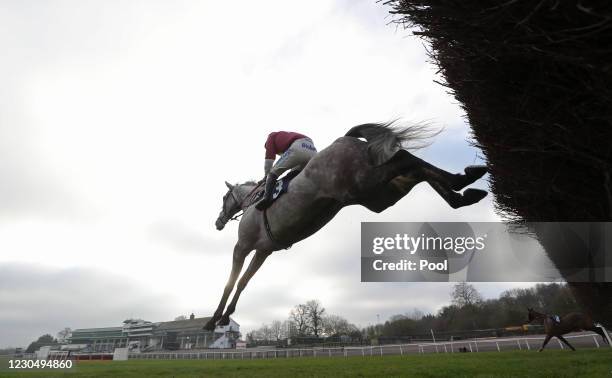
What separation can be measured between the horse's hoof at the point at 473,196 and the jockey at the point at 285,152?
223 cm

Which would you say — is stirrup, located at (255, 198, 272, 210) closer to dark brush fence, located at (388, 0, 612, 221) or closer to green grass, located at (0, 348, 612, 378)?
dark brush fence, located at (388, 0, 612, 221)

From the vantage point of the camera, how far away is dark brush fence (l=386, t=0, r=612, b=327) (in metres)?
3.99

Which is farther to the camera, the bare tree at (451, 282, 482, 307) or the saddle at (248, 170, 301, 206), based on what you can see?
the bare tree at (451, 282, 482, 307)

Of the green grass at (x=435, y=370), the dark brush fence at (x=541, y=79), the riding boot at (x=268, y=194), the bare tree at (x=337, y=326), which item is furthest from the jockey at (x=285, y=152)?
the bare tree at (x=337, y=326)

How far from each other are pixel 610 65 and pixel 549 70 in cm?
104

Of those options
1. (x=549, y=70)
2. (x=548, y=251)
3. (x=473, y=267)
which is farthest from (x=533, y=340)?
(x=549, y=70)

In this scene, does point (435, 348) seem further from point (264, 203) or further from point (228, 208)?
point (264, 203)

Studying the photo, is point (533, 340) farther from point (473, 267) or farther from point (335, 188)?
point (335, 188)

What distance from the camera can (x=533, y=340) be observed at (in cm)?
3028

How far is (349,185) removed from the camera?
15.8ft

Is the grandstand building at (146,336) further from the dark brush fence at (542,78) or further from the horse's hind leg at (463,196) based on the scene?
the horse's hind leg at (463,196)

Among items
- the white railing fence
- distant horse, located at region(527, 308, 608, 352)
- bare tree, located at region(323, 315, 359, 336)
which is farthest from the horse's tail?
bare tree, located at region(323, 315, 359, 336)

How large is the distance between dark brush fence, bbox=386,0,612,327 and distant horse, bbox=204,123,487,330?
132cm

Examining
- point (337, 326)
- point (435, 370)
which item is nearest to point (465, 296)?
point (337, 326)
